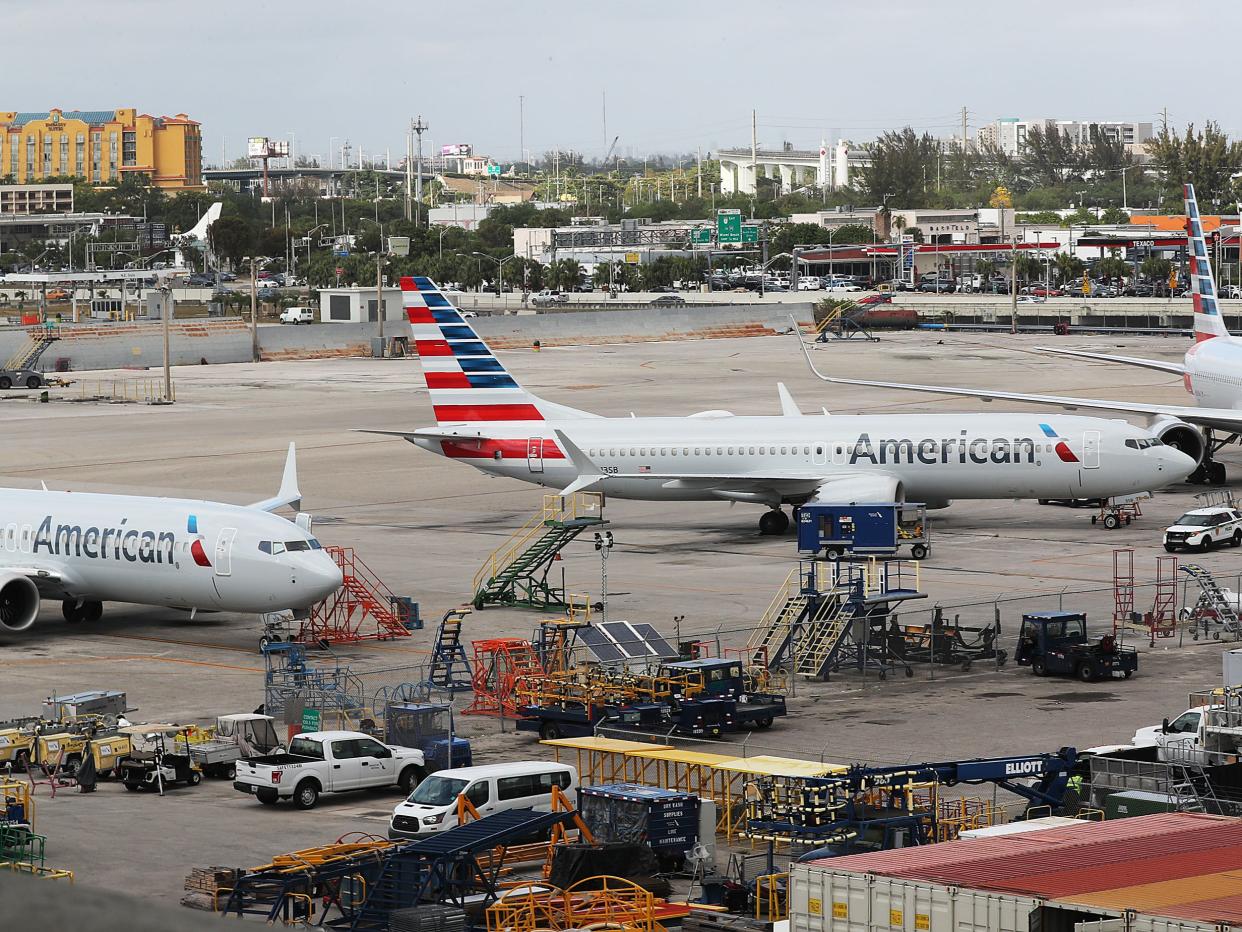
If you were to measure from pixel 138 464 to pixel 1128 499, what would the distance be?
45.4m

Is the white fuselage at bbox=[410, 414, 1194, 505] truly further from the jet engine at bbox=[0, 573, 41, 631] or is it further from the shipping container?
the shipping container

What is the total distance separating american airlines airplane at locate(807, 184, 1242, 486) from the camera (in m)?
65.4

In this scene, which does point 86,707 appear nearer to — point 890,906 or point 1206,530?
point 890,906

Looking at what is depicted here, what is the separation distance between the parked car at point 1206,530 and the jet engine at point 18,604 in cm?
3422

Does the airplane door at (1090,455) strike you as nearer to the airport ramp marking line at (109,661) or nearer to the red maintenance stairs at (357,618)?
the red maintenance stairs at (357,618)

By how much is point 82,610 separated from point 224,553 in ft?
23.8

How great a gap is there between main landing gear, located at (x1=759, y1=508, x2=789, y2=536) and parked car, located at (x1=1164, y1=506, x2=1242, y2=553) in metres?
12.7

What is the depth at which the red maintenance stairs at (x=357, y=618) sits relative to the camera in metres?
44.5

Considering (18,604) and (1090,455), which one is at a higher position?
(1090,455)

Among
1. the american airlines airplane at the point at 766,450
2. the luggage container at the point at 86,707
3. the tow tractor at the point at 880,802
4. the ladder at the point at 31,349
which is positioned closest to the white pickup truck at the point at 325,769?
the luggage container at the point at 86,707

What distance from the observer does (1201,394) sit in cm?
7262

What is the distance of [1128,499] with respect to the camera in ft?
205

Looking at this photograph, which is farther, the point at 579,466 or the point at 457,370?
the point at 457,370

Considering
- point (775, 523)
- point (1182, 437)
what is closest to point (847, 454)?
point (775, 523)
